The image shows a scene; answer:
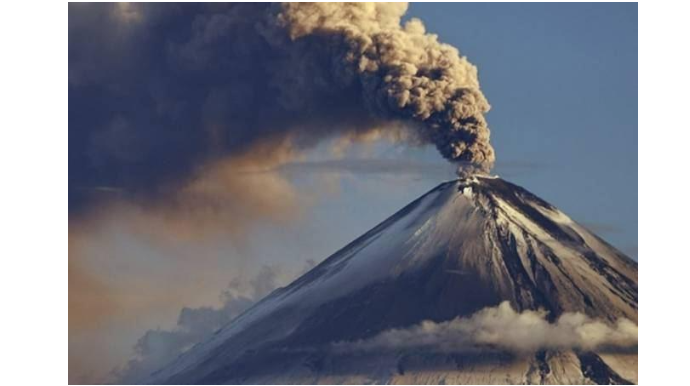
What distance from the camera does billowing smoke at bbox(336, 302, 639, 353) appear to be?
70.9m

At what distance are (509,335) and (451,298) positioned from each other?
4269 mm

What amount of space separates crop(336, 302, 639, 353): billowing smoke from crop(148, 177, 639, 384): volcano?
1.26 feet

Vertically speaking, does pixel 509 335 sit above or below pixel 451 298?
below

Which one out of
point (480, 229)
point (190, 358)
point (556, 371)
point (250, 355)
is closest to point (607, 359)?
point (556, 371)

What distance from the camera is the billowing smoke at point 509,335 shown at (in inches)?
2793

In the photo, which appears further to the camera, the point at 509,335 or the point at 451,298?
the point at 451,298

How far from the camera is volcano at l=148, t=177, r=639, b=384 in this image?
7094cm

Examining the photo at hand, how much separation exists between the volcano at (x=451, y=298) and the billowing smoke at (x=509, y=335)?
38cm

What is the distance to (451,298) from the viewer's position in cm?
7350

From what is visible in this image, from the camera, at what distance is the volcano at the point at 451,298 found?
70938 mm
